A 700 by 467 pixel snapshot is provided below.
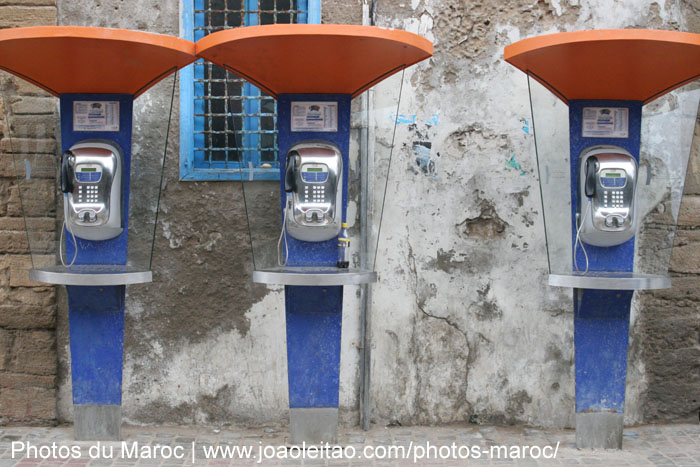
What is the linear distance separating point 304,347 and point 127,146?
1.37 metres

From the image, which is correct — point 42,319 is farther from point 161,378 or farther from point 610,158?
point 610,158

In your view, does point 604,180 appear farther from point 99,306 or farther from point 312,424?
point 99,306

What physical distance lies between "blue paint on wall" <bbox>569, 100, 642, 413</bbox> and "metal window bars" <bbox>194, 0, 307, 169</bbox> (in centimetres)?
175

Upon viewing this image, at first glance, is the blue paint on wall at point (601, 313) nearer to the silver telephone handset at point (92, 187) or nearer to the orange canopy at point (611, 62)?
the orange canopy at point (611, 62)

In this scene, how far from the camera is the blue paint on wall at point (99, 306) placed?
3.99 metres

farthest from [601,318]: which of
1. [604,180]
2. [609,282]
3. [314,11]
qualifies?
[314,11]

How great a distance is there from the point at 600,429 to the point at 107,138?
2967mm

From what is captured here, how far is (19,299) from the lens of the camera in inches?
179

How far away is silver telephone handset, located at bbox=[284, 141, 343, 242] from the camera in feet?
12.5

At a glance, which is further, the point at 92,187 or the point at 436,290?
the point at 436,290

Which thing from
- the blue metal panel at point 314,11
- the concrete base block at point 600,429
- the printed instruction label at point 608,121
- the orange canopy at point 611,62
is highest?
the blue metal panel at point 314,11

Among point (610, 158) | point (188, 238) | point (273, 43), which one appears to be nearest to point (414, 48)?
point (273, 43)

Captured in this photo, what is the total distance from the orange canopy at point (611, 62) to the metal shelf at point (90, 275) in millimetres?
2111

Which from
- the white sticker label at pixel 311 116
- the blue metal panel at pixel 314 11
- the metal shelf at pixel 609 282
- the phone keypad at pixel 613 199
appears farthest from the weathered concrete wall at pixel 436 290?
the metal shelf at pixel 609 282
